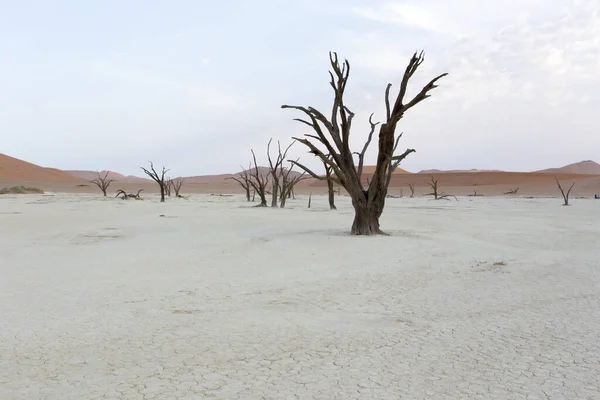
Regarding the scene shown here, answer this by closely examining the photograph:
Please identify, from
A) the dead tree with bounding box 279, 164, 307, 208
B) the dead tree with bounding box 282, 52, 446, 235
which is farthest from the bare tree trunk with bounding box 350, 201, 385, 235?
the dead tree with bounding box 279, 164, 307, 208

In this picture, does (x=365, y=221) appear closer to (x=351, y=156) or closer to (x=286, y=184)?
(x=351, y=156)

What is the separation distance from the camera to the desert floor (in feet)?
7.91

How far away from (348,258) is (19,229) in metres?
6.25

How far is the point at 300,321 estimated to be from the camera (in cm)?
339

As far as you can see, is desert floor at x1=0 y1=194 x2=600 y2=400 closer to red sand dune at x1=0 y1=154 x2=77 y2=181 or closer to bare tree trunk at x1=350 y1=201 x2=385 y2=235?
bare tree trunk at x1=350 y1=201 x2=385 y2=235

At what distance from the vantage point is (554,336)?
121 inches

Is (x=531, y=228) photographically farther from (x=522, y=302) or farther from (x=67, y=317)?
(x=67, y=317)

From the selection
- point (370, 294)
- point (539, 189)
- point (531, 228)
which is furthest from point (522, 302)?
point (539, 189)

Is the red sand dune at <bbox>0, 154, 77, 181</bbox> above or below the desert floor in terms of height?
above

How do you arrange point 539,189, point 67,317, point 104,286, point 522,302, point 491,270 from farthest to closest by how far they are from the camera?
point 539,189
point 491,270
point 104,286
point 522,302
point 67,317

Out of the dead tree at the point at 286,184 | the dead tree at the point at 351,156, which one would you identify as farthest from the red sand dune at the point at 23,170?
the dead tree at the point at 351,156

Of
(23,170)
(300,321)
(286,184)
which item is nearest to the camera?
(300,321)

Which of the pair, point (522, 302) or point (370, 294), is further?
point (370, 294)

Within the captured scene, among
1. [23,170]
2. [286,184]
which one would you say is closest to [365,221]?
[286,184]
